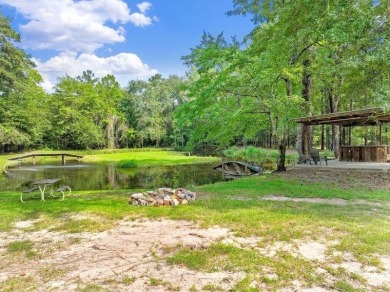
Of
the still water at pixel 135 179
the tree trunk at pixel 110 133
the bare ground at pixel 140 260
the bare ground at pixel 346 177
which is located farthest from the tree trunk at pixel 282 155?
the tree trunk at pixel 110 133

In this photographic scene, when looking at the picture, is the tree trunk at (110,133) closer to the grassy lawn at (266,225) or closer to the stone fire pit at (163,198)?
the grassy lawn at (266,225)

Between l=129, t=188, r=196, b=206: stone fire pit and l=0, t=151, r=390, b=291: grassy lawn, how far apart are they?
297 millimetres

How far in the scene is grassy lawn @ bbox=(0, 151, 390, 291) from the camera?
3555mm

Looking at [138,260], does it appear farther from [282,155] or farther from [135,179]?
[135,179]

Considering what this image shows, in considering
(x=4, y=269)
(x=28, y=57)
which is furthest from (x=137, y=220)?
(x=28, y=57)

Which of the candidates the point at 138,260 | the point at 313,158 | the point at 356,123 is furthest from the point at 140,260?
the point at 356,123

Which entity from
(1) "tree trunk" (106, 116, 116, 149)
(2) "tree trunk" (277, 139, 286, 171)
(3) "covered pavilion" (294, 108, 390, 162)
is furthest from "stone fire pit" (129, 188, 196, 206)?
(1) "tree trunk" (106, 116, 116, 149)

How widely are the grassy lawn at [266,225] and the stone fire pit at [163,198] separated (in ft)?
0.98

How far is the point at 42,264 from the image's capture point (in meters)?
4.01

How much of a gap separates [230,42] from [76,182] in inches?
436

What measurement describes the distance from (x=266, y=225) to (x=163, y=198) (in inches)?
118

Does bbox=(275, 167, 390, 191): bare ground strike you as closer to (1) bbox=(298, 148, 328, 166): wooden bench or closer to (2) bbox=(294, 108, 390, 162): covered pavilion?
(1) bbox=(298, 148, 328, 166): wooden bench

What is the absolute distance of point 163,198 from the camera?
7531 millimetres

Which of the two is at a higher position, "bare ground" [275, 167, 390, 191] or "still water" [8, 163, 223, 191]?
"bare ground" [275, 167, 390, 191]
